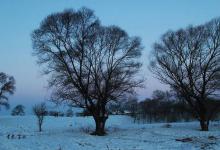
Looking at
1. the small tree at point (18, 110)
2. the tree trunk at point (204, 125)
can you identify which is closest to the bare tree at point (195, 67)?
the tree trunk at point (204, 125)

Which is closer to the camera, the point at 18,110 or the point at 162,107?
the point at 162,107

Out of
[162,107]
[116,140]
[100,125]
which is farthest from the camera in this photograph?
[162,107]

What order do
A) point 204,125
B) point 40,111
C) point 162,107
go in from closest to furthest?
point 204,125 < point 40,111 < point 162,107

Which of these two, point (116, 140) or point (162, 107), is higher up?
point (162, 107)

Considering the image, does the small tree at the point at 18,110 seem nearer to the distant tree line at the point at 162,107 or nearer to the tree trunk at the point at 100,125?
the distant tree line at the point at 162,107

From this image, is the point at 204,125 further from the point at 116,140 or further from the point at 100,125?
the point at 116,140

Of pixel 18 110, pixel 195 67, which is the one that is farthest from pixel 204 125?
pixel 18 110

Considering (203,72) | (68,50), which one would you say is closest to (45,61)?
(68,50)

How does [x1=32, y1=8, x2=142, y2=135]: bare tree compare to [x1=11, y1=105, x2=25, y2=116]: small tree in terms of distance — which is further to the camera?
[x1=11, y1=105, x2=25, y2=116]: small tree

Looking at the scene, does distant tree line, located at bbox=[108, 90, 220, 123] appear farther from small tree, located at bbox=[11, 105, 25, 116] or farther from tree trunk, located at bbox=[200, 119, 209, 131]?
small tree, located at bbox=[11, 105, 25, 116]

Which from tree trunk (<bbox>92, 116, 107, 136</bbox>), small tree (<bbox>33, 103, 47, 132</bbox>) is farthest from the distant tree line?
small tree (<bbox>33, 103, 47, 132</bbox>)

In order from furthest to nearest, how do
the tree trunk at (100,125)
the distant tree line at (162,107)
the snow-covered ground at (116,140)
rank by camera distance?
the distant tree line at (162,107) < the tree trunk at (100,125) < the snow-covered ground at (116,140)

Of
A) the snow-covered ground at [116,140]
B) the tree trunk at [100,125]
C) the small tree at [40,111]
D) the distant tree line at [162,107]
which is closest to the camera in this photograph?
the snow-covered ground at [116,140]

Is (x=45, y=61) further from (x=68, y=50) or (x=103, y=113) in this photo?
(x=103, y=113)
